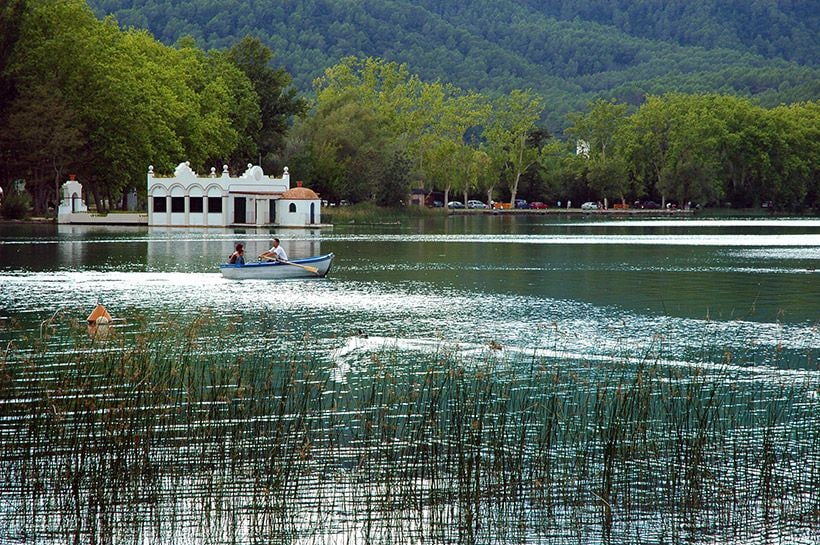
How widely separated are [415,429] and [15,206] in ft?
235

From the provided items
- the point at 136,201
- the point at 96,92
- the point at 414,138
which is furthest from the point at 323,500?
the point at 414,138

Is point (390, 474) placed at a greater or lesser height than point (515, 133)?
lesser

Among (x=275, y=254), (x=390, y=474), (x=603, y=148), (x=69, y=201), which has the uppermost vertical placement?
(x=603, y=148)

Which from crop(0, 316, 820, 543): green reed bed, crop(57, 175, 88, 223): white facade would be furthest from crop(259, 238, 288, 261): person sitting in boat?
crop(57, 175, 88, 223): white facade

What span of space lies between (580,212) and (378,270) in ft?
319

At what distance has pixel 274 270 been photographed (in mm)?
36531

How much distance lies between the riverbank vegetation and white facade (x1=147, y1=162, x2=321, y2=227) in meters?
2.49

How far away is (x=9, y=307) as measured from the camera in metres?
27.4

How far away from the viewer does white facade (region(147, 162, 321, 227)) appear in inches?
3258

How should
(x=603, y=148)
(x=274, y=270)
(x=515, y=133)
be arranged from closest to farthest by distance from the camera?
(x=274, y=270) → (x=515, y=133) → (x=603, y=148)

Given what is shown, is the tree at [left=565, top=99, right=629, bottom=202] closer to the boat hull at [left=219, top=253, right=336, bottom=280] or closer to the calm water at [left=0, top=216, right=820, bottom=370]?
the calm water at [left=0, top=216, right=820, bottom=370]

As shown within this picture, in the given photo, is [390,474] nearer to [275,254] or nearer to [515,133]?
[275,254]

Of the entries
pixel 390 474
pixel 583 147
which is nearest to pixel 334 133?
pixel 583 147

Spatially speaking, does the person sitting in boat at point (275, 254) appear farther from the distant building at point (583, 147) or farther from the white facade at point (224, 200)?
the distant building at point (583, 147)
